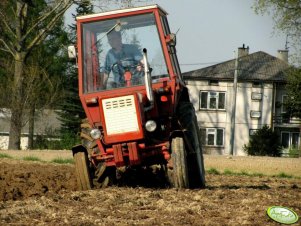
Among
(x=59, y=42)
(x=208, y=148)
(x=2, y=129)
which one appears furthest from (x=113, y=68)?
(x=2, y=129)

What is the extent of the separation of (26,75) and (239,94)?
26657 millimetres

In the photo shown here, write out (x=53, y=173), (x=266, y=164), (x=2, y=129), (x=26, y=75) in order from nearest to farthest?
(x=53, y=173) < (x=266, y=164) < (x=26, y=75) < (x=2, y=129)

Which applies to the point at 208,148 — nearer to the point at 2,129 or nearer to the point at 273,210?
the point at 2,129

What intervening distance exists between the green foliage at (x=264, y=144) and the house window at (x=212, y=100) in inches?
357

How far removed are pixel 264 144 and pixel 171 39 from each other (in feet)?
132

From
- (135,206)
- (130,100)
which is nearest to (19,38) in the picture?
(130,100)

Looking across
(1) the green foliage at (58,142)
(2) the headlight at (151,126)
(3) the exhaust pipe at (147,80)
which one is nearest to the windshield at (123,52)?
(3) the exhaust pipe at (147,80)

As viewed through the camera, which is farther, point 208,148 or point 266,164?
point 208,148

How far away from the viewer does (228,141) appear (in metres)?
60.5

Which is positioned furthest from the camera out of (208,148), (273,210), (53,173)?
(208,148)

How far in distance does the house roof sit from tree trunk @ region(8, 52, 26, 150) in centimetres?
2613

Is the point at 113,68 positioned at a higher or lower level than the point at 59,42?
lower

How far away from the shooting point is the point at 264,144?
5100cm

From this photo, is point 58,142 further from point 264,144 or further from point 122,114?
point 122,114
